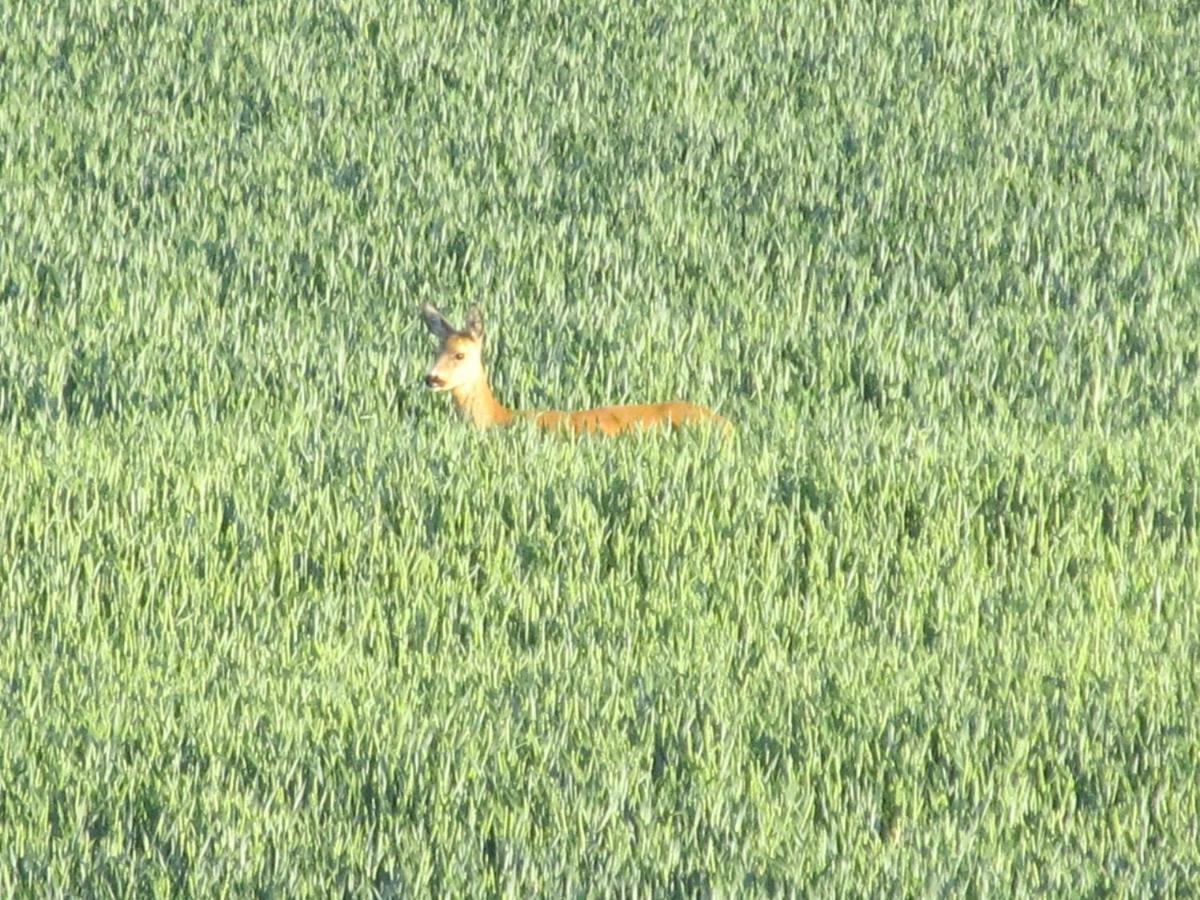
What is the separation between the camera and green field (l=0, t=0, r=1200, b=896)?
4.90 metres

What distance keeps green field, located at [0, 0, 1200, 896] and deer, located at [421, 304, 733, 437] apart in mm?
208

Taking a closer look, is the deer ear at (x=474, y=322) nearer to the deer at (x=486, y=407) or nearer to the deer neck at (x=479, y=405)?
the deer at (x=486, y=407)

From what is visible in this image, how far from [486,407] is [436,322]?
1.53 feet

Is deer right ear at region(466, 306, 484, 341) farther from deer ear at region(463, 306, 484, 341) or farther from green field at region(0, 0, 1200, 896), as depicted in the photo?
green field at region(0, 0, 1200, 896)

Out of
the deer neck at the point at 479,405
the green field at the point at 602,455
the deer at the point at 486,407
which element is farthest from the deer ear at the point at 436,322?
the green field at the point at 602,455

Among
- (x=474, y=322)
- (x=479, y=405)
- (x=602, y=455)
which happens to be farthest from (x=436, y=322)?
(x=602, y=455)

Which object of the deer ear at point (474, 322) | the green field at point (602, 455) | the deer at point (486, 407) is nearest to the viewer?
the green field at point (602, 455)

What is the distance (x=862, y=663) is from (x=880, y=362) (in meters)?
3.92

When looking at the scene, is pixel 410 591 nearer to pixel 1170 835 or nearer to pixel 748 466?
pixel 748 466

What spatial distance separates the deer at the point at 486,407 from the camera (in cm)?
812

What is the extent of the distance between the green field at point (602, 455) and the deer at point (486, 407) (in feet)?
0.68

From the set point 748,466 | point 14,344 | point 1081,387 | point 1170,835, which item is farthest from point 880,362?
point 1170,835

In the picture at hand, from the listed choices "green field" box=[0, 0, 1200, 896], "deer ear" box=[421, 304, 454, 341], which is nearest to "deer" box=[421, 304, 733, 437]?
"deer ear" box=[421, 304, 454, 341]

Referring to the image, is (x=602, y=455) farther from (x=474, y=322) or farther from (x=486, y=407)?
(x=474, y=322)
